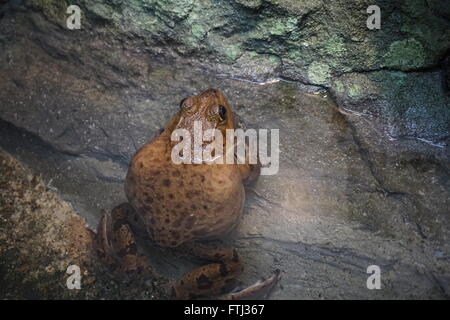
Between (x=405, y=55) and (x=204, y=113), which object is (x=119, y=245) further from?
(x=405, y=55)

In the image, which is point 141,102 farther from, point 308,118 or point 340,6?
point 340,6

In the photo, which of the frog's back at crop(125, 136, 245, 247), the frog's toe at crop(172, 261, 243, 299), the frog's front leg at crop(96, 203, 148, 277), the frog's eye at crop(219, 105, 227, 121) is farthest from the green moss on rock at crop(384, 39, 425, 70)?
the frog's front leg at crop(96, 203, 148, 277)

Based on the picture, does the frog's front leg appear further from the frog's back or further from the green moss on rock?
the green moss on rock

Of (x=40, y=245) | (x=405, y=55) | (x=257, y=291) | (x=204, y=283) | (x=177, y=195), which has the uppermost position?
(x=405, y=55)

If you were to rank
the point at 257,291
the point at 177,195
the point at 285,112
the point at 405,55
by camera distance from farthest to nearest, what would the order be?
1. the point at 285,112
2. the point at 405,55
3. the point at 257,291
4. the point at 177,195

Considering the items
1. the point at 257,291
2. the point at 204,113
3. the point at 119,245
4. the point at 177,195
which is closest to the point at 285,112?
the point at 204,113

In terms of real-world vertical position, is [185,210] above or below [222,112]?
below

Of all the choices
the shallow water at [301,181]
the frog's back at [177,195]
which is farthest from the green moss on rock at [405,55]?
the frog's back at [177,195]
